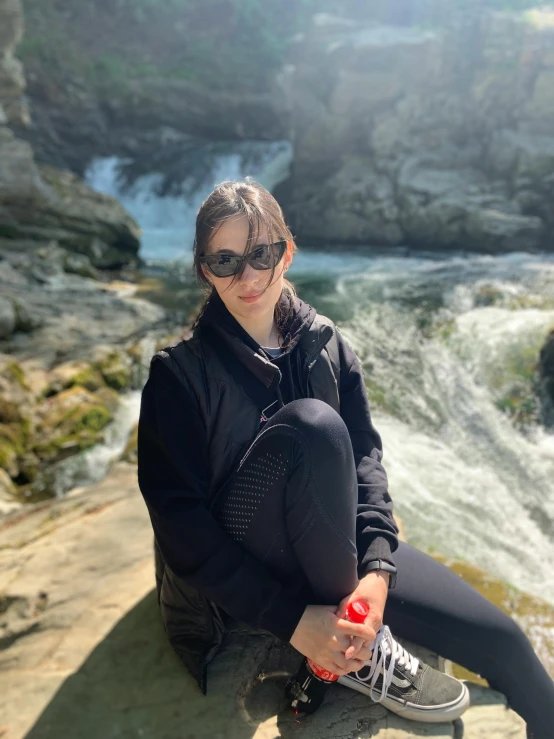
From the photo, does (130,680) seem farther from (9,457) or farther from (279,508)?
(9,457)

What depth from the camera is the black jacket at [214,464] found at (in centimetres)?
141

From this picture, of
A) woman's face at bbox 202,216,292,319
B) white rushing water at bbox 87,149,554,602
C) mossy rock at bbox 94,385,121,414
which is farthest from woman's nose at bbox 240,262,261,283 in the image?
mossy rock at bbox 94,385,121,414

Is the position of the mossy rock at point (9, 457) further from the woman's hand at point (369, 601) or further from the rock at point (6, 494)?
the woman's hand at point (369, 601)

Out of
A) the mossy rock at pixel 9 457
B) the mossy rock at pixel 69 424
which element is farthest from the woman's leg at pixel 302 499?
the mossy rock at pixel 69 424

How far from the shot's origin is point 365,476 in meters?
1.71

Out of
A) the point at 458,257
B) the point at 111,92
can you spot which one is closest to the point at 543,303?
the point at 458,257

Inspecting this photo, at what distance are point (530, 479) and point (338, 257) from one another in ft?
34.4

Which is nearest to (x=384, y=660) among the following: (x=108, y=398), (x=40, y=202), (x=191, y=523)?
(x=191, y=523)

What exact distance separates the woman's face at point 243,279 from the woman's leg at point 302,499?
0.38 m

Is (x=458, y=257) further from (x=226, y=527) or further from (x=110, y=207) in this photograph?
(x=226, y=527)

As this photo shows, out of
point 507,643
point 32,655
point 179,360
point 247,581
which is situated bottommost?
point 32,655

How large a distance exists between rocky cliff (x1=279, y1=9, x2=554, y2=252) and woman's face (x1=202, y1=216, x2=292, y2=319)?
13.0 metres

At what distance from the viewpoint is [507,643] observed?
5.65 ft

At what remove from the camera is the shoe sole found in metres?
1.55
